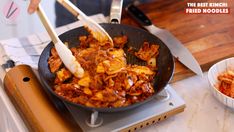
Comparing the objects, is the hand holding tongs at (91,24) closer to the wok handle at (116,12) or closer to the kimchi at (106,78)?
the kimchi at (106,78)

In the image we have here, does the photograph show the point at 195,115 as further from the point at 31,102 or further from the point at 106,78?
the point at 31,102

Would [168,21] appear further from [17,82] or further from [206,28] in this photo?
[17,82]

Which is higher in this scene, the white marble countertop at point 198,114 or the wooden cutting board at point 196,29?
the wooden cutting board at point 196,29

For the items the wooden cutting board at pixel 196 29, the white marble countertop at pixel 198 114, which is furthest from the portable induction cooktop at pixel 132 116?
the wooden cutting board at pixel 196 29

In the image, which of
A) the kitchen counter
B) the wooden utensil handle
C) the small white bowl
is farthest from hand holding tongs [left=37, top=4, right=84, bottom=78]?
the small white bowl

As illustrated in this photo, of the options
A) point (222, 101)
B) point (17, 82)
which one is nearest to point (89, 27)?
point (17, 82)

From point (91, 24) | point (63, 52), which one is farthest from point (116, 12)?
point (63, 52)

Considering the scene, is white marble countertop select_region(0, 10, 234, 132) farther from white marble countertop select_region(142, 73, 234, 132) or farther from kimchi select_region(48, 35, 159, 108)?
kimchi select_region(48, 35, 159, 108)
